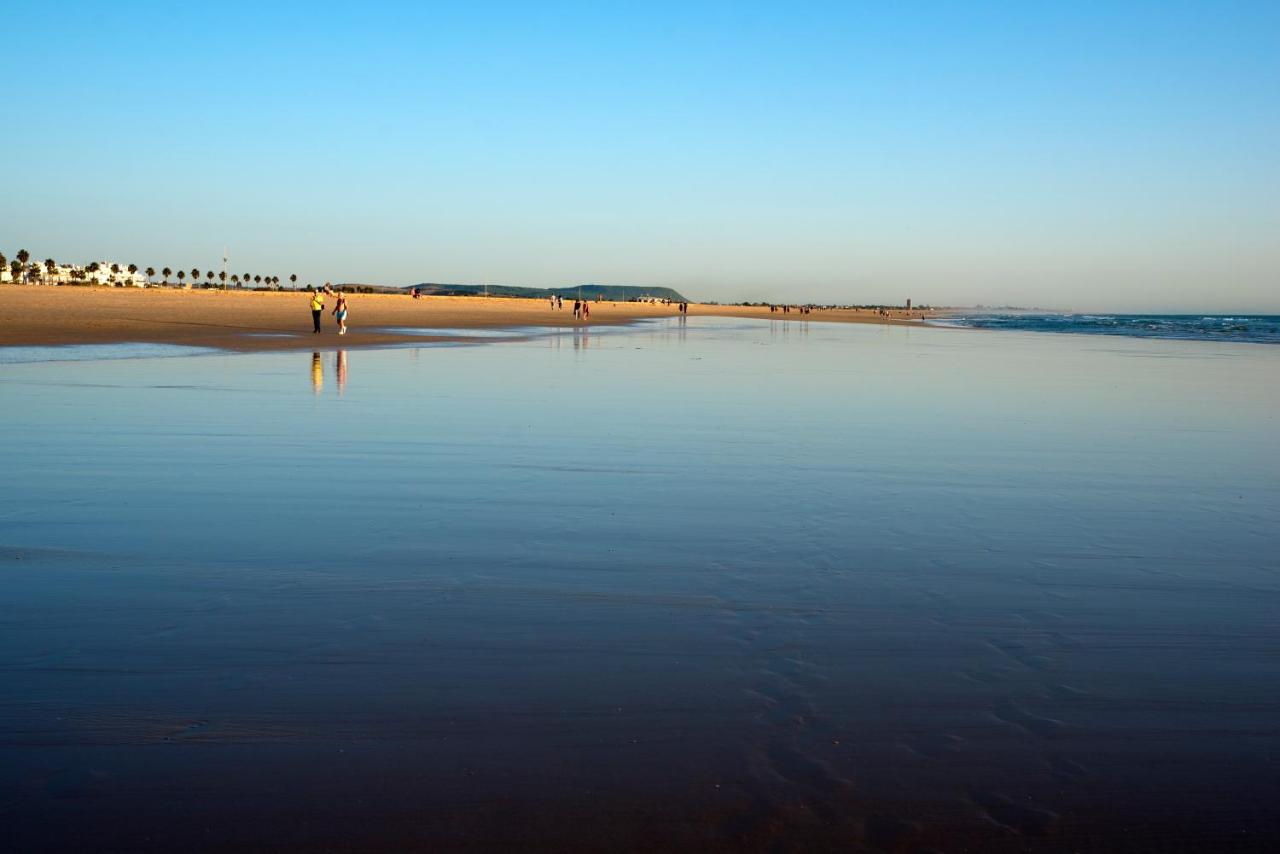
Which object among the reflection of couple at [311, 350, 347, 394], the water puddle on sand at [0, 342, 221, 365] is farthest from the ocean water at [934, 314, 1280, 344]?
the water puddle on sand at [0, 342, 221, 365]

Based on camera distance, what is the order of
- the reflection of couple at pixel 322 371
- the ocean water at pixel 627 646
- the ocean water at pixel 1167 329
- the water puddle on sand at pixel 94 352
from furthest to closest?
the ocean water at pixel 1167 329 → the water puddle on sand at pixel 94 352 → the reflection of couple at pixel 322 371 → the ocean water at pixel 627 646

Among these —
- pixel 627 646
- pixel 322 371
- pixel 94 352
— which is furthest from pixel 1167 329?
pixel 627 646

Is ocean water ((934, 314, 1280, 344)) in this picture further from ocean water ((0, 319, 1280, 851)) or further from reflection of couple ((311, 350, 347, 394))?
ocean water ((0, 319, 1280, 851))

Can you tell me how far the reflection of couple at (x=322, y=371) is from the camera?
1847 centimetres

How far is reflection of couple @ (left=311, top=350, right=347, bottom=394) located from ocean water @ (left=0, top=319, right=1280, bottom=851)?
6525 millimetres

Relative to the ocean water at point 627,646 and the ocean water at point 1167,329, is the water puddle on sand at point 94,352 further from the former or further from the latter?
the ocean water at point 1167,329

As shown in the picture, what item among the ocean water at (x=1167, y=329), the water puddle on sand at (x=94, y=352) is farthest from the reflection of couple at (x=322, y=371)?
the ocean water at (x=1167, y=329)

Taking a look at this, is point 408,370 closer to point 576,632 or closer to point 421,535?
point 421,535

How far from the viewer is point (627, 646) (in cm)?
523

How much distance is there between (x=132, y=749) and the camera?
156 inches

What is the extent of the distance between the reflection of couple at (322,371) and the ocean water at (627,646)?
6525 mm

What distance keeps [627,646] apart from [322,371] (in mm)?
18486

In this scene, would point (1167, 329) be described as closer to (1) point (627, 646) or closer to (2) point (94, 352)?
(2) point (94, 352)

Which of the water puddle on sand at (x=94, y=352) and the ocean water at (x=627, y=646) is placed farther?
the water puddle on sand at (x=94, y=352)
